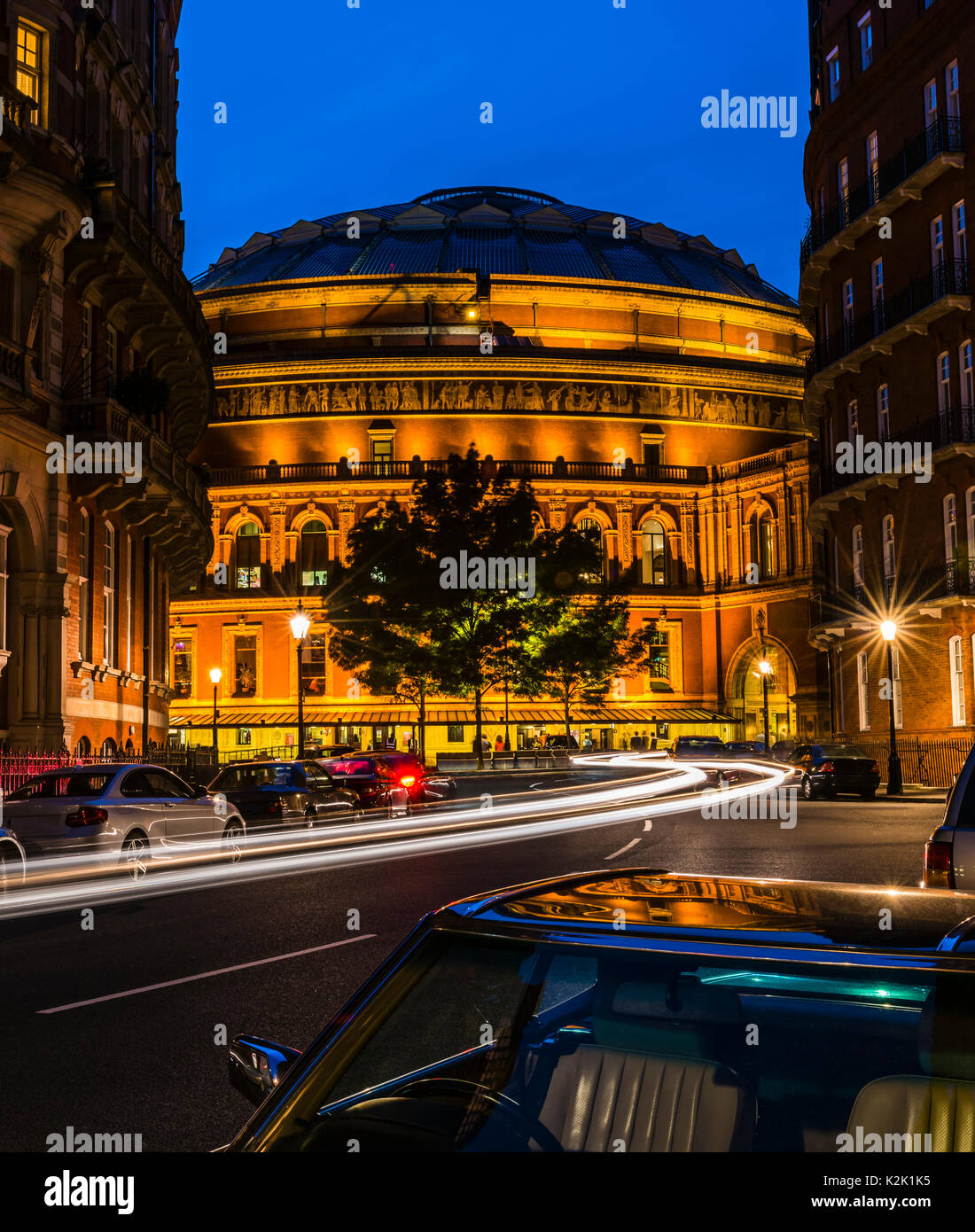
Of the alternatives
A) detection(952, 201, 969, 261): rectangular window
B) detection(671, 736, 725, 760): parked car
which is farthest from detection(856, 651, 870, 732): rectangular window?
detection(952, 201, 969, 261): rectangular window

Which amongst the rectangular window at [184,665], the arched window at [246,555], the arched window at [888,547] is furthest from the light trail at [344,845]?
the rectangular window at [184,665]

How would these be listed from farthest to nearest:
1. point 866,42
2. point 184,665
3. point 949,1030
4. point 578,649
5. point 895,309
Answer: point 184,665 → point 578,649 → point 866,42 → point 895,309 → point 949,1030

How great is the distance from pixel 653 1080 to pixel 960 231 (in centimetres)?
4069

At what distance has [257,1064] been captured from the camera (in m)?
3.79

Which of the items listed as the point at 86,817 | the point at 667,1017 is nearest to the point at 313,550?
the point at 86,817

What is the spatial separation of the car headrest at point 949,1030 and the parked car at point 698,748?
5654 centimetres

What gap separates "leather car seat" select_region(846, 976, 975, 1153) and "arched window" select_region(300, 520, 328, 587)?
82.6m

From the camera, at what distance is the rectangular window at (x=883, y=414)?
44.8 meters

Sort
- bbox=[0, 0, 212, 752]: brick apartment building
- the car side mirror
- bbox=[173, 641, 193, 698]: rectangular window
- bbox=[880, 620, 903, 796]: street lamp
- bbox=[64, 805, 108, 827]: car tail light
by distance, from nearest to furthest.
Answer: the car side mirror < bbox=[64, 805, 108, 827]: car tail light < bbox=[0, 0, 212, 752]: brick apartment building < bbox=[880, 620, 903, 796]: street lamp < bbox=[173, 641, 193, 698]: rectangular window

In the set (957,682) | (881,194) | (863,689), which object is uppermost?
(881,194)

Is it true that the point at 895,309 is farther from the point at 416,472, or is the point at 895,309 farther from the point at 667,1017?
the point at 667,1017

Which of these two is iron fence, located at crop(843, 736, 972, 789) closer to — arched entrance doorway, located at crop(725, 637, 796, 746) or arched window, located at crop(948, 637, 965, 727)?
arched window, located at crop(948, 637, 965, 727)

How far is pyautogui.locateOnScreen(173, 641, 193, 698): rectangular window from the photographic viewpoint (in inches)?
3369
